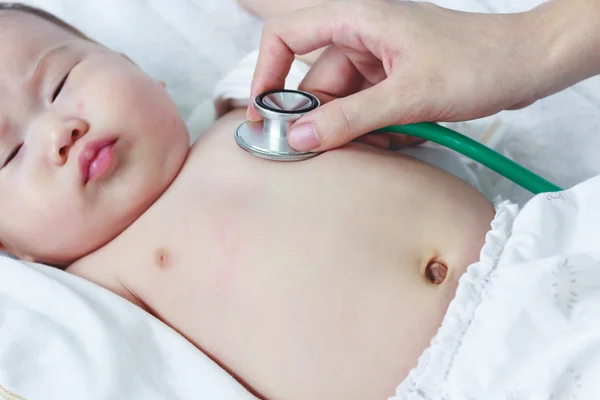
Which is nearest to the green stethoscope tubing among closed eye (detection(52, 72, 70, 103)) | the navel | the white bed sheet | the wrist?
the wrist

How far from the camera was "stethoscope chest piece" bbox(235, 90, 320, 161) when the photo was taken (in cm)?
83

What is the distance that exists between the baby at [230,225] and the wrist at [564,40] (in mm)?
204

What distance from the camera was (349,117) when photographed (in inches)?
31.2

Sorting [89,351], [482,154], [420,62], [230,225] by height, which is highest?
[420,62]

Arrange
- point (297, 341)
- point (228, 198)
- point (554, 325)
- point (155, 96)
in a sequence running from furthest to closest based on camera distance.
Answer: point (155, 96) → point (228, 198) → point (297, 341) → point (554, 325)

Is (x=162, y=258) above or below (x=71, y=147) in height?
below

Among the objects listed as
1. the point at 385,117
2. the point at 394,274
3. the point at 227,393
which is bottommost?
the point at 227,393

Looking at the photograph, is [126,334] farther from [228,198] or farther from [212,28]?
[212,28]

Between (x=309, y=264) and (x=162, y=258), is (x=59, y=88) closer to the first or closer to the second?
(x=162, y=258)

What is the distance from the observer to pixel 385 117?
0.80 m

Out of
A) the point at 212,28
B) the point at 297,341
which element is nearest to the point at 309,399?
the point at 297,341

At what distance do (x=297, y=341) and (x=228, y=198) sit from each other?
24 cm

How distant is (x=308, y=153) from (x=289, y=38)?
191 mm

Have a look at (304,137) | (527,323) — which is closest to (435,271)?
(527,323)
